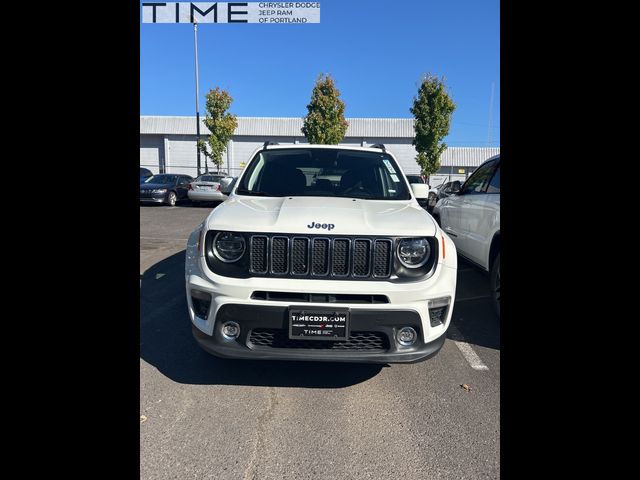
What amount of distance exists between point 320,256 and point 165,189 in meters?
16.9

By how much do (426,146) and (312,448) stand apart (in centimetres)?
2806

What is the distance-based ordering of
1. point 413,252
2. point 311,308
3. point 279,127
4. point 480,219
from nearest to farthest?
point 311,308 → point 413,252 → point 480,219 → point 279,127

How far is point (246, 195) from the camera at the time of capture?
3467mm

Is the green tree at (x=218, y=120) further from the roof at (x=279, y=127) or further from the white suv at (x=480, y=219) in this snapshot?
the white suv at (x=480, y=219)

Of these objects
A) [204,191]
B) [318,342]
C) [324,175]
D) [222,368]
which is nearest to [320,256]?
[318,342]

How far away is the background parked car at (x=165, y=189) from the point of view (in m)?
17.3

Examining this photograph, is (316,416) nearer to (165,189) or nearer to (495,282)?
(495,282)

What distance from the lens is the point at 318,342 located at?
2457 mm

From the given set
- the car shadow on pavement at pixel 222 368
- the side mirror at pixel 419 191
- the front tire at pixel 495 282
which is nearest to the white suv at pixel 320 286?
the car shadow on pavement at pixel 222 368

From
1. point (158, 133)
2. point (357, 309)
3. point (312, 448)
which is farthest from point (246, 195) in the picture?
point (158, 133)

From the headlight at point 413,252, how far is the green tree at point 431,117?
2662 centimetres

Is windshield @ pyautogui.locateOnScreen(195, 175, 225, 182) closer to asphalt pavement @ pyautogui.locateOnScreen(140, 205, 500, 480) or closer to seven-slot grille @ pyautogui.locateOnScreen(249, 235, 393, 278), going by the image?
asphalt pavement @ pyautogui.locateOnScreen(140, 205, 500, 480)
